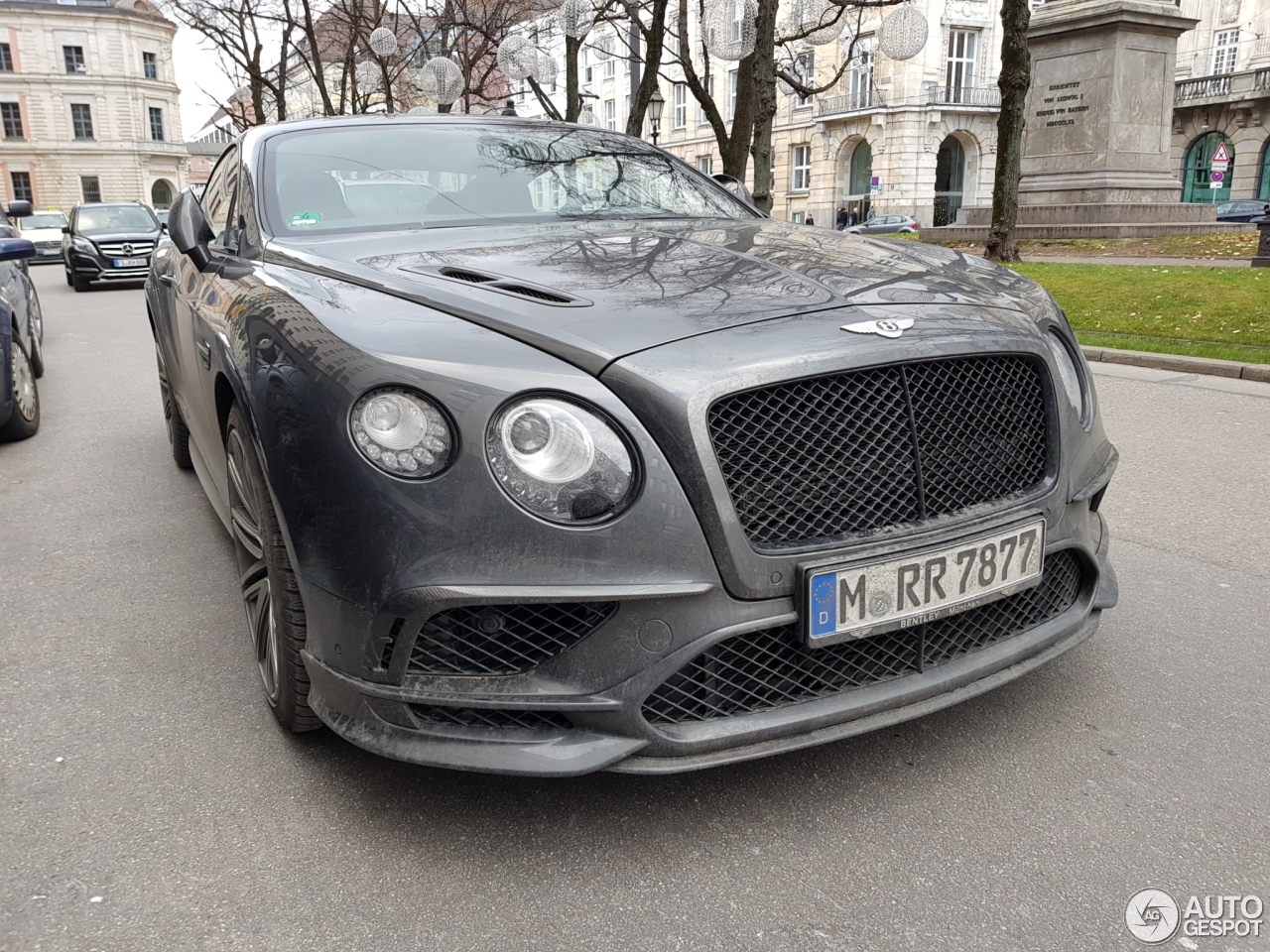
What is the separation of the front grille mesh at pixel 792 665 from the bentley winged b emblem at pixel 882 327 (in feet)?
1.97

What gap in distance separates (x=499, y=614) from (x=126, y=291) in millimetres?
18842

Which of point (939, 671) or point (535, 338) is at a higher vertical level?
point (535, 338)

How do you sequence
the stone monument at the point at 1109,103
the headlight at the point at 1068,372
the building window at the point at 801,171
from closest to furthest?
the headlight at the point at 1068,372 < the stone monument at the point at 1109,103 < the building window at the point at 801,171

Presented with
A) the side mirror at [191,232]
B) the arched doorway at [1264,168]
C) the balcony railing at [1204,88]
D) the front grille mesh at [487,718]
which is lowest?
the front grille mesh at [487,718]

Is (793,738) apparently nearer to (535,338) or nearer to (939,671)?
(939,671)

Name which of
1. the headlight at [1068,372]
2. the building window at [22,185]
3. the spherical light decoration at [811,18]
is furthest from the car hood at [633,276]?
the building window at [22,185]

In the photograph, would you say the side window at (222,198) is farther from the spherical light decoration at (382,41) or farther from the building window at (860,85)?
the building window at (860,85)

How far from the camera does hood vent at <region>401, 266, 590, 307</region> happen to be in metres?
2.24

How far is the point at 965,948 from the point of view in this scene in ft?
5.95

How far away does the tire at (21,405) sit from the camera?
6016 millimetres

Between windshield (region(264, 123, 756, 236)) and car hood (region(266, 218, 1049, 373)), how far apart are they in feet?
0.67

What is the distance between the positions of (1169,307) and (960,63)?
43918 mm

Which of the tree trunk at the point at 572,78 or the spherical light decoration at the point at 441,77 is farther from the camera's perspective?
the tree trunk at the point at 572,78

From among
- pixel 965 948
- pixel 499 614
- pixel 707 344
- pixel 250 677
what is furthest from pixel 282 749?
pixel 965 948
